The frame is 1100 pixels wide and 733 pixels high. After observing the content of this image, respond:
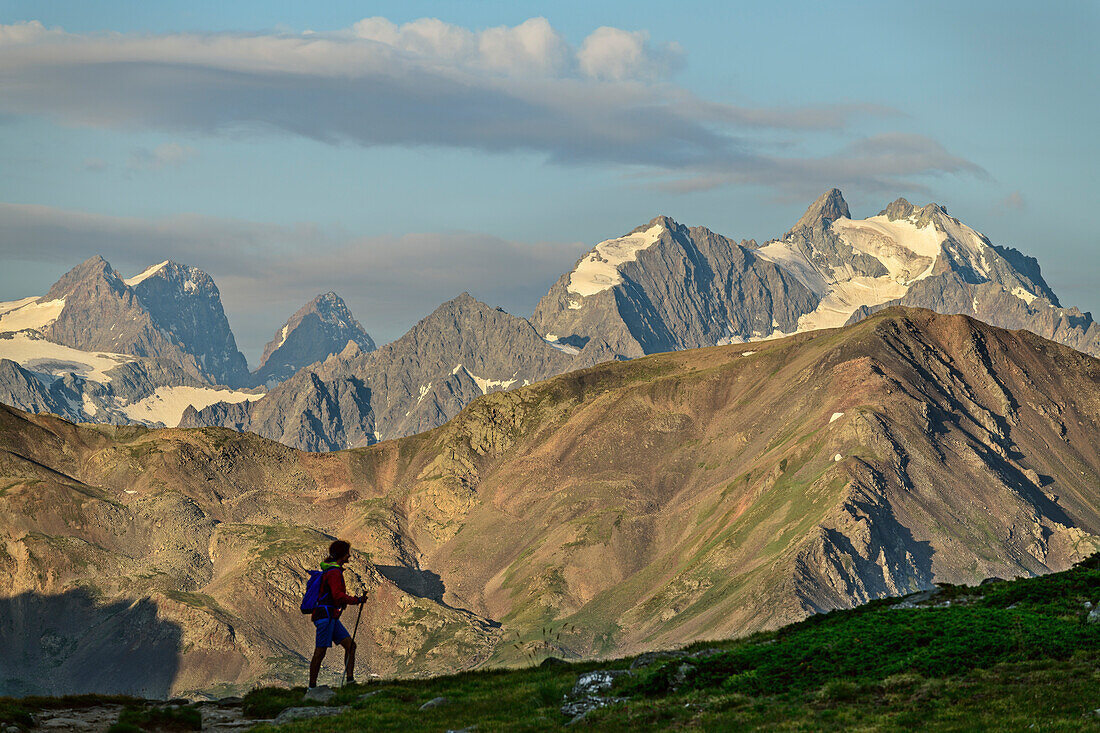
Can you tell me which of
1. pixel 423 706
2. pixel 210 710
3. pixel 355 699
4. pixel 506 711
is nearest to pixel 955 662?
pixel 506 711

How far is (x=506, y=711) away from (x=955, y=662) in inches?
486

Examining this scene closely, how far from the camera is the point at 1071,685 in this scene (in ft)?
93.6

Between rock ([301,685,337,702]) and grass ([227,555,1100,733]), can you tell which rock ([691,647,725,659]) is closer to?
grass ([227,555,1100,733])

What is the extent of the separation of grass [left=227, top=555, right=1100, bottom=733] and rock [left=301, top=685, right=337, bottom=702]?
1.34 ft

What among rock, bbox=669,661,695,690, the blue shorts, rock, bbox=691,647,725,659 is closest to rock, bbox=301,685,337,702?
the blue shorts

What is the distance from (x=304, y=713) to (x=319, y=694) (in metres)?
2.22

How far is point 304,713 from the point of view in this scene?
33750 millimetres

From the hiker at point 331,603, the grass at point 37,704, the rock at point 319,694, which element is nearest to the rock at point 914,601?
the hiker at point 331,603

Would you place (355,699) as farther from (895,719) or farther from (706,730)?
(895,719)

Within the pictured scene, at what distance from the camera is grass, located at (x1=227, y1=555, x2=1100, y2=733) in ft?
92.2

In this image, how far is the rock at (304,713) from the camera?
33.3 m

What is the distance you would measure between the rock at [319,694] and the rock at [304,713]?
4.11 feet

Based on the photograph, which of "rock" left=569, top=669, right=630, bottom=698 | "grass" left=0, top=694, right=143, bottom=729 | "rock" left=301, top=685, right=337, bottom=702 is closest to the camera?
"grass" left=0, top=694, right=143, bottom=729

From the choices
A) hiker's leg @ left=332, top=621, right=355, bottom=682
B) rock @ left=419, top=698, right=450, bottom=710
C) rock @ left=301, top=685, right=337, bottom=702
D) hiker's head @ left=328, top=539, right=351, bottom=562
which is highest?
hiker's head @ left=328, top=539, right=351, bottom=562
